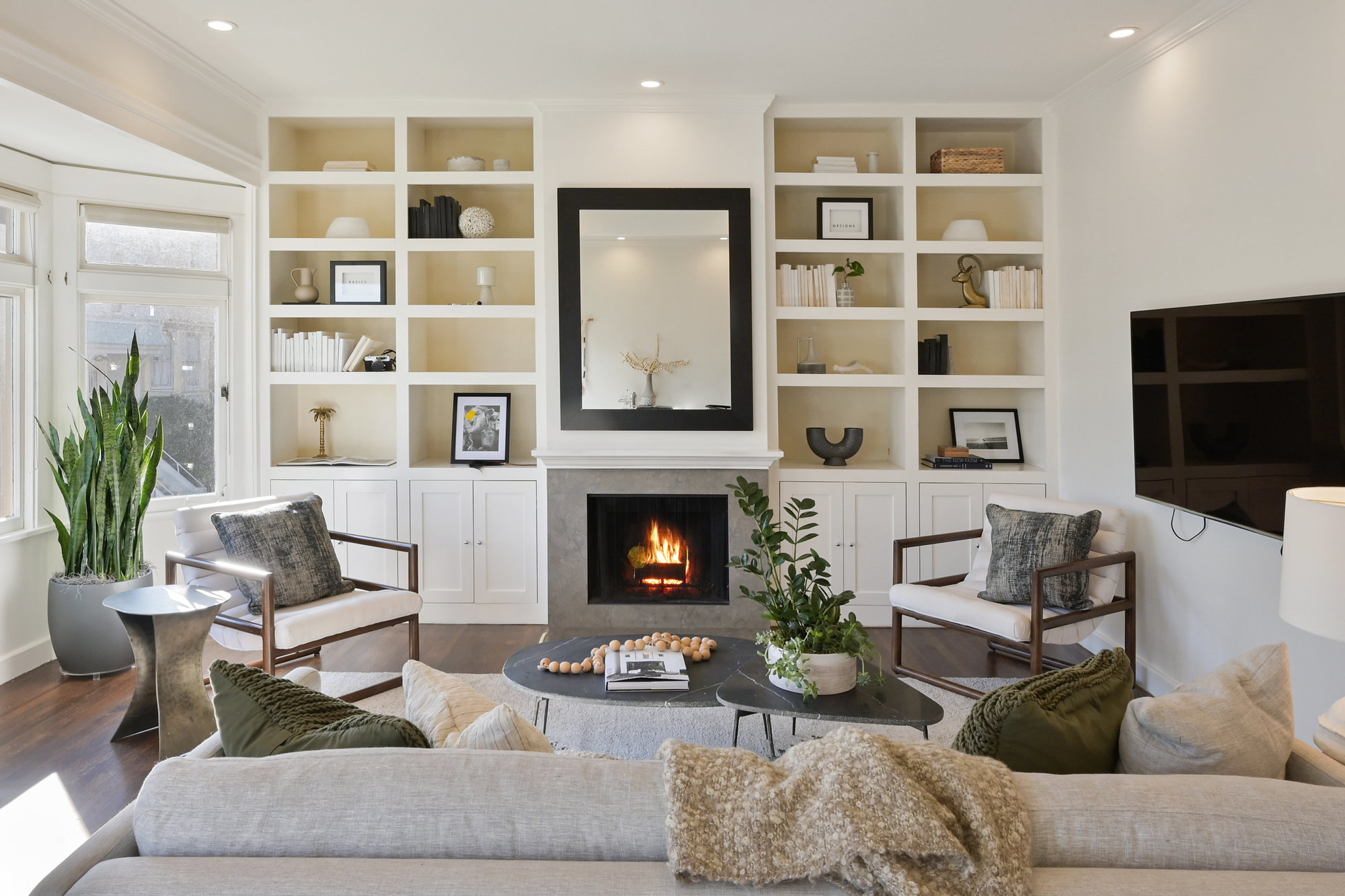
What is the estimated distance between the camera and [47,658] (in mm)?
3867

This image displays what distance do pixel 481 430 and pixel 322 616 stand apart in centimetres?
166

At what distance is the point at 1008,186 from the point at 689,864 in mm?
4346

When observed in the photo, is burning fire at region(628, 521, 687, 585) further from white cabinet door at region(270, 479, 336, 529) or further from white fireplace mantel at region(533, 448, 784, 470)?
white cabinet door at region(270, 479, 336, 529)

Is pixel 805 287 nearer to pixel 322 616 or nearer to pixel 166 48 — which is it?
pixel 322 616

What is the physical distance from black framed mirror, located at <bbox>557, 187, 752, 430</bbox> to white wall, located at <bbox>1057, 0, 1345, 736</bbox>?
166 cm

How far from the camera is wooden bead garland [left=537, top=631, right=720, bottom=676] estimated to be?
279 centimetres

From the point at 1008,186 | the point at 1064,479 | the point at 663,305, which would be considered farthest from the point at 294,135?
the point at 1064,479

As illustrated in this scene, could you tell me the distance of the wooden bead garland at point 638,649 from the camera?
2791 mm

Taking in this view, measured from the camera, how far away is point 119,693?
11.3 ft

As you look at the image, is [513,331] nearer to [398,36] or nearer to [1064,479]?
[398,36]

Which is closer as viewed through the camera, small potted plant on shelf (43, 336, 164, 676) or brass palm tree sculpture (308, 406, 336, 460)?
small potted plant on shelf (43, 336, 164, 676)

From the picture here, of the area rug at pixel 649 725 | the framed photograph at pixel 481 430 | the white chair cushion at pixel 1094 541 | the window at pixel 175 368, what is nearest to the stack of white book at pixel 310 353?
the window at pixel 175 368

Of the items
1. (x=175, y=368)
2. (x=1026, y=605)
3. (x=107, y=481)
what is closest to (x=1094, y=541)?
(x=1026, y=605)

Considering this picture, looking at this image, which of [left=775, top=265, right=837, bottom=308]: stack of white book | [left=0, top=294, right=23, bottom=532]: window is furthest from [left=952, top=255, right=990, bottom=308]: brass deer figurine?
[left=0, top=294, right=23, bottom=532]: window
